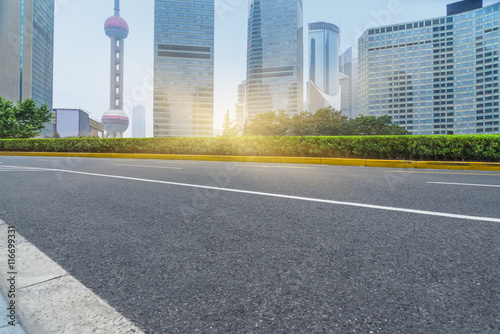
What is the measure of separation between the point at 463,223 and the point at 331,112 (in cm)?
3992

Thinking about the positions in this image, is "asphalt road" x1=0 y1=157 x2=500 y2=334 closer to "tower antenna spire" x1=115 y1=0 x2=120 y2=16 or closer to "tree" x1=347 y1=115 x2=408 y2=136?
"tree" x1=347 y1=115 x2=408 y2=136

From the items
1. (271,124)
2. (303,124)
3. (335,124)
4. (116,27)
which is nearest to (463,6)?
(335,124)

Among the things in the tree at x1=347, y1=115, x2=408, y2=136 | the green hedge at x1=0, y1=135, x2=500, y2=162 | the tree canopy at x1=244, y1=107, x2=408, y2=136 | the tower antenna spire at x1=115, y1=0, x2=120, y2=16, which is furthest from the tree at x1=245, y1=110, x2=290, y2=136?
the tower antenna spire at x1=115, y1=0, x2=120, y2=16

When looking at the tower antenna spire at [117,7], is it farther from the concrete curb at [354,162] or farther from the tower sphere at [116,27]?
the concrete curb at [354,162]

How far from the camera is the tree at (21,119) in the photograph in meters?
26.2

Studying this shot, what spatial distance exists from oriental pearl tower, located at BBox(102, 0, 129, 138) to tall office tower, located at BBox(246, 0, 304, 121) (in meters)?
68.5

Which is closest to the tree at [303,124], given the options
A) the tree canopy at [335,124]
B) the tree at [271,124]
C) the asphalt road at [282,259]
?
the tree canopy at [335,124]

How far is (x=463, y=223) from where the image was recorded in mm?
2582

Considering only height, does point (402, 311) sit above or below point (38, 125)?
below

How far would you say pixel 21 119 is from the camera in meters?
27.8

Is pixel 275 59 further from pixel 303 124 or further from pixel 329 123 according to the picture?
pixel 329 123

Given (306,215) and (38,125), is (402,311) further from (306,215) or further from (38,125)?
(38,125)

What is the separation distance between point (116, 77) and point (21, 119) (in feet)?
329

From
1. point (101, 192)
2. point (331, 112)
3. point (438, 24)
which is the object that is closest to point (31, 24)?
point (331, 112)
